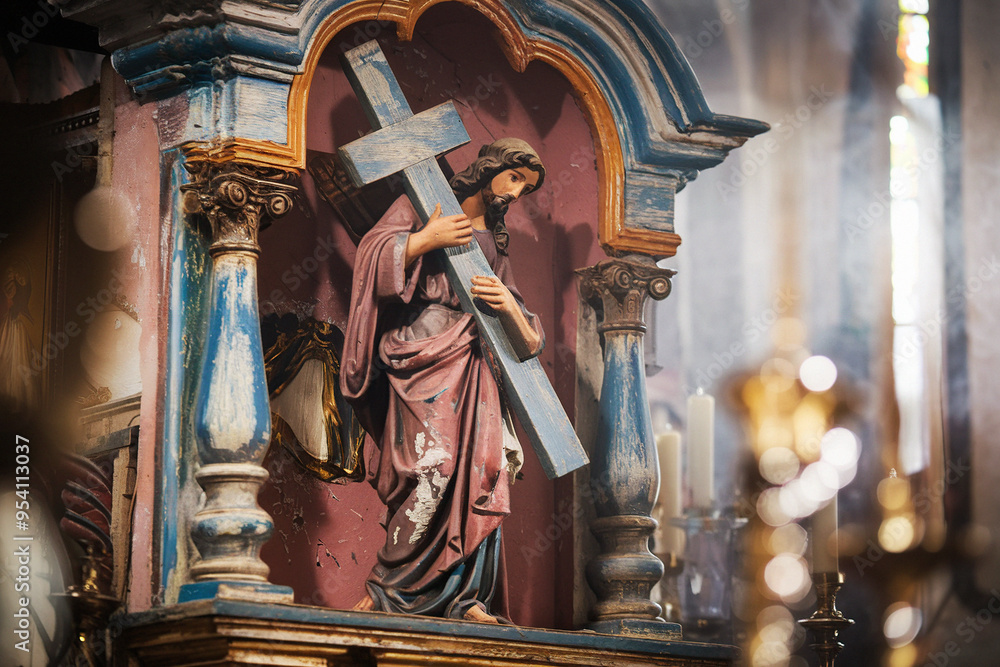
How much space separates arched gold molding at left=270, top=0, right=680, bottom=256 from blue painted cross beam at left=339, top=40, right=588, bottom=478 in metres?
0.12

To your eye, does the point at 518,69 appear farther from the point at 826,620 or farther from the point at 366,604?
the point at 826,620

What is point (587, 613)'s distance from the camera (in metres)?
4.71

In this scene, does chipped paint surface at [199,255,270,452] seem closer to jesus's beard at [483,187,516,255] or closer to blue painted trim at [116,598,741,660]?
blue painted trim at [116,598,741,660]

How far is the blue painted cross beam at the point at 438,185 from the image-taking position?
171 inches

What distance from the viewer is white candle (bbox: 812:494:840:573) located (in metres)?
4.59

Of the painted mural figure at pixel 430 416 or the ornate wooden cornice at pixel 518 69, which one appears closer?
the ornate wooden cornice at pixel 518 69

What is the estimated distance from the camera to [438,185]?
174 inches

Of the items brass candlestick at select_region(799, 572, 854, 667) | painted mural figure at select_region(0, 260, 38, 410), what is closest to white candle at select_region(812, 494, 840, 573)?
brass candlestick at select_region(799, 572, 854, 667)

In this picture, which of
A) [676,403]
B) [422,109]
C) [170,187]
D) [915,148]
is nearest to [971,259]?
[915,148]

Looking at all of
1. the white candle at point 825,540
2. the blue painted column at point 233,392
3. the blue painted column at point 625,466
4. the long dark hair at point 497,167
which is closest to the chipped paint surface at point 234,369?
the blue painted column at point 233,392

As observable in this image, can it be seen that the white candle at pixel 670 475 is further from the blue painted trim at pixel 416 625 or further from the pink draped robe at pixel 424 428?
the pink draped robe at pixel 424 428

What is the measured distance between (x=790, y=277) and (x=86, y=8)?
5.11 meters

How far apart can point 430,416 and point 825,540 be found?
1224 mm

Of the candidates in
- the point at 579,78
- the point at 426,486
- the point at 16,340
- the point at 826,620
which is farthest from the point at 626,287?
the point at 16,340
